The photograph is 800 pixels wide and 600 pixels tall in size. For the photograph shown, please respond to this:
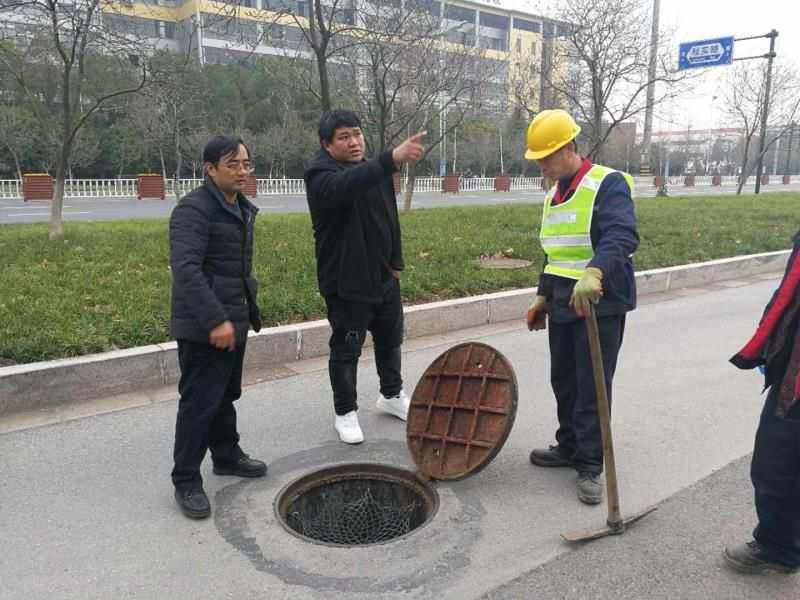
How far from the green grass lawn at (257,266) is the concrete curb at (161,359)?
276 millimetres

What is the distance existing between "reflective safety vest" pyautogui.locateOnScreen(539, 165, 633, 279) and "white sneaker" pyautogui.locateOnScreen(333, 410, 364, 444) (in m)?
1.51

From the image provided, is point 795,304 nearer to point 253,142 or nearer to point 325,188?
point 325,188

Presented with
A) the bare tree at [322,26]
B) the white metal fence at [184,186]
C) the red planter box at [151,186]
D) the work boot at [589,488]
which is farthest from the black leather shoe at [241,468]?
the red planter box at [151,186]

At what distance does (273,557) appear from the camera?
2.78m

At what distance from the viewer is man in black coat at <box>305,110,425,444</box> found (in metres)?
3.37

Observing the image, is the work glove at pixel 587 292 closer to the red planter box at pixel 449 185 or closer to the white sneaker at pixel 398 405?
the white sneaker at pixel 398 405

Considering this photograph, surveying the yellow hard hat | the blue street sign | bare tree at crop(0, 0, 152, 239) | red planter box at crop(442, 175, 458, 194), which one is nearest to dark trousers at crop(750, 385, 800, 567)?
the yellow hard hat

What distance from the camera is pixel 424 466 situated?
3480 millimetres

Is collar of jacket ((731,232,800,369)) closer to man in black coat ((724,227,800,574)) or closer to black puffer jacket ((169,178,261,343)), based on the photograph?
man in black coat ((724,227,800,574))

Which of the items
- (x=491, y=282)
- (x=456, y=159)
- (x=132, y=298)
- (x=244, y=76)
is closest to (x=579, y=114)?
(x=491, y=282)

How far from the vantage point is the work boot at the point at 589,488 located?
126 inches

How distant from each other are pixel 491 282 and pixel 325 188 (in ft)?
13.2

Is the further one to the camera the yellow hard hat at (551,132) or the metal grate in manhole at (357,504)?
the metal grate in manhole at (357,504)

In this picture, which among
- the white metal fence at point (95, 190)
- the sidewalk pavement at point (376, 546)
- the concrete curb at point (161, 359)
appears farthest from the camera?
the white metal fence at point (95, 190)
